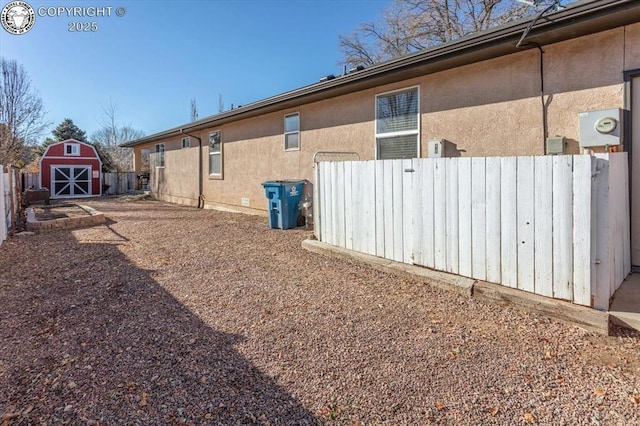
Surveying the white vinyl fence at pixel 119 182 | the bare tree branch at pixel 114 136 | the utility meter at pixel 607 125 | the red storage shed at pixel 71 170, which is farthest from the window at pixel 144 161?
the utility meter at pixel 607 125

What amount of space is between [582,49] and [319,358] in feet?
16.0

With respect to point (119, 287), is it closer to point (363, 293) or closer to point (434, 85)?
point (363, 293)

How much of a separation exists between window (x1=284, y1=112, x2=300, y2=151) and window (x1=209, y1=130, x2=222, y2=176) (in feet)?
12.6

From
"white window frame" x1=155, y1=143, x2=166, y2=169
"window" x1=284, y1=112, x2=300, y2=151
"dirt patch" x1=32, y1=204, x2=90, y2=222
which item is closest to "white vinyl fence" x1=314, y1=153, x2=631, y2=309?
"window" x1=284, y1=112, x2=300, y2=151

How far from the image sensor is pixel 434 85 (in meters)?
5.89

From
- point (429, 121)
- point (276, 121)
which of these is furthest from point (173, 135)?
point (429, 121)

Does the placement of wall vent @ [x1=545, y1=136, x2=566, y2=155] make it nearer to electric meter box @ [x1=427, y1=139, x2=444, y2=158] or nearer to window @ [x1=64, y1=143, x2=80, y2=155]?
electric meter box @ [x1=427, y1=139, x2=444, y2=158]

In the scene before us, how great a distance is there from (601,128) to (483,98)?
168 centimetres

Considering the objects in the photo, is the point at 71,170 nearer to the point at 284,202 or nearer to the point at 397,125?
the point at 284,202

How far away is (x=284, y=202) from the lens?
7832 millimetres

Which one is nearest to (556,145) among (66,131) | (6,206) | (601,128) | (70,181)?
(601,128)

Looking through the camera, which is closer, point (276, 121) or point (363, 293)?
point (363, 293)

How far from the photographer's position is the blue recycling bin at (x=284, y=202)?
7.80 metres

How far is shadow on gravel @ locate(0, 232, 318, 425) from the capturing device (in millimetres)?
1929
